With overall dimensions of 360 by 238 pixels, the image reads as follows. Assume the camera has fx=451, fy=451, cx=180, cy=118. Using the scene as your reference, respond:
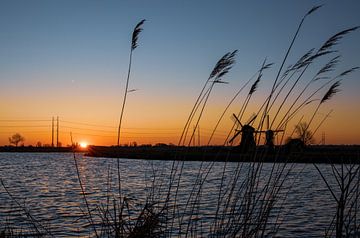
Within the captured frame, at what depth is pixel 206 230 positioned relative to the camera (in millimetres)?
8789

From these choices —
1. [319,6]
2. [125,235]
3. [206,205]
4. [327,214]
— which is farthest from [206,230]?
[319,6]

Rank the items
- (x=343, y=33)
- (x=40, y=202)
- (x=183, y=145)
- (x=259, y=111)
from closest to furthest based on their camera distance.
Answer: (x=343, y=33), (x=259, y=111), (x=183, y=145), (x=40, y=202)

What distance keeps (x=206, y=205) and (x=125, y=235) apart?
8.68m

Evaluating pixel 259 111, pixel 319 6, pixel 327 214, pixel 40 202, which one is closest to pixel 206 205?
pixel 327 214

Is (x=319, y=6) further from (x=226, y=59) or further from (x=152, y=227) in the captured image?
(x=152, y=227)

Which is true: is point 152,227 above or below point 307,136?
below

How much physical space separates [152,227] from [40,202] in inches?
424

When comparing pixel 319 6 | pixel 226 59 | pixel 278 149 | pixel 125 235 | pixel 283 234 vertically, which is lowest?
pixel 283 234

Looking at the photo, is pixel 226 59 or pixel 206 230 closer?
pixel 226 59

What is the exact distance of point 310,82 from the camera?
3.99 metres

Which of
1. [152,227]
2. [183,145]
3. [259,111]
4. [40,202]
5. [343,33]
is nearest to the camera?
[343,33]

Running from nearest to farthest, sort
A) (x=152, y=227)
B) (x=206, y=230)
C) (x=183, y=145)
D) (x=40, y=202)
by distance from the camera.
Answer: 1. (x=152, y=227)
2. (x=183, y=145)
3. (x=206, y=230)
4. (x=40, y=202)

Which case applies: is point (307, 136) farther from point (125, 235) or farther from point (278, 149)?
point (125, 235)

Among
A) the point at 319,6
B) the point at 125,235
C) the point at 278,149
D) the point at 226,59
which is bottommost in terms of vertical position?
the point at 125,235
